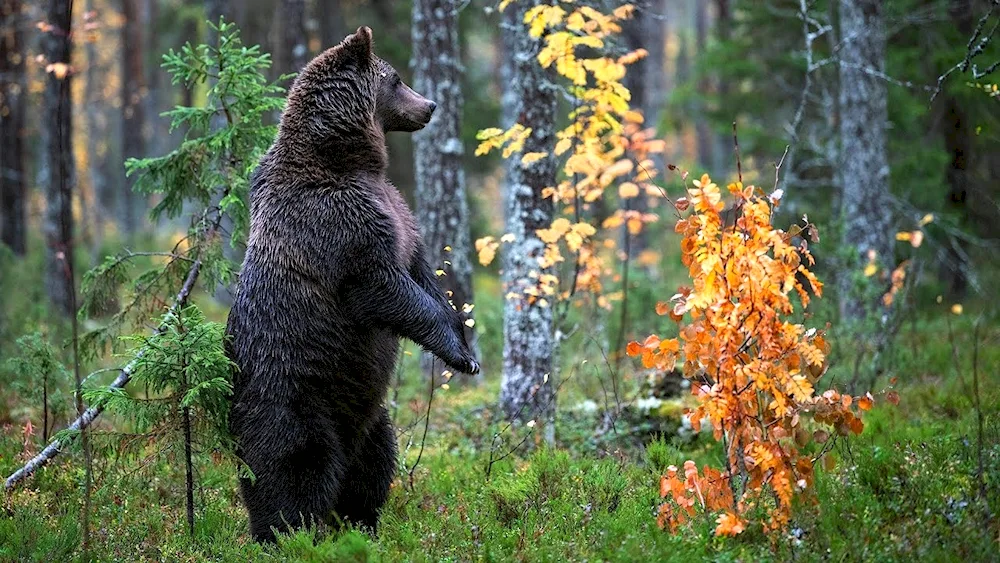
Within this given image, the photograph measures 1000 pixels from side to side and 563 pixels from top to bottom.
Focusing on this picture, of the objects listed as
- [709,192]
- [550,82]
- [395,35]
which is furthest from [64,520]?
[395,35]

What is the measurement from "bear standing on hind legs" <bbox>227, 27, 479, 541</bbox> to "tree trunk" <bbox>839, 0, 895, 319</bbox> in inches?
276

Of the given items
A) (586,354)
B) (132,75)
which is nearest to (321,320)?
(586,354)

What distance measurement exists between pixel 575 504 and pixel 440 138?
5634 mm

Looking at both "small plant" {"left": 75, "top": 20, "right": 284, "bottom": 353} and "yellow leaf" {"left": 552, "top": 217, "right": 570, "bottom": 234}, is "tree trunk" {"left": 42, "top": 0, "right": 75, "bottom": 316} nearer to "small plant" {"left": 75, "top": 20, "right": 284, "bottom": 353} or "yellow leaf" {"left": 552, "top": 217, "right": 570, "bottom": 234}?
"small plant" {"left": 75, "top": 20, "right": 284, "bottom": 353}

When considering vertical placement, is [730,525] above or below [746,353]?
below

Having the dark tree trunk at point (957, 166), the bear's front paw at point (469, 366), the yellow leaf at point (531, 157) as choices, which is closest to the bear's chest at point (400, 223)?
the bear's front paw at point (469, 366)

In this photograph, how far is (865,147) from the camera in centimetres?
1105

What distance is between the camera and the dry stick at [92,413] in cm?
577

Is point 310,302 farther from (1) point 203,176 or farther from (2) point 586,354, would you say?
(2) point 586,354

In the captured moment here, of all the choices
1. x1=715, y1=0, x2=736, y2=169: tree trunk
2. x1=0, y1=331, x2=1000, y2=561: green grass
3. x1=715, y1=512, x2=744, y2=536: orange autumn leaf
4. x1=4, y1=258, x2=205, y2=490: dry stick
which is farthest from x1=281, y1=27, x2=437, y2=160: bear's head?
x1=715, y1=0, x2=736, y2=169: tree trunk

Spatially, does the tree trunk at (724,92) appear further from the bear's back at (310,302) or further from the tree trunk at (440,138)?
the bear's back at (310,302)

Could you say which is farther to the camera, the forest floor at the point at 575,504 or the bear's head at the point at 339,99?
the bear's head at the point at 339,99

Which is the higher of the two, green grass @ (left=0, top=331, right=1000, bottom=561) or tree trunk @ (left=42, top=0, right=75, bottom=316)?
tree trunk @ (left=42, top=0, right=75, bottom=316)

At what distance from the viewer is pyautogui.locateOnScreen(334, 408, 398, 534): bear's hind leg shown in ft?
19.5
